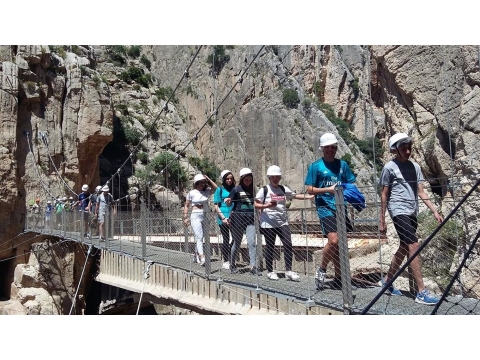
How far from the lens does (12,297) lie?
11.2 meters

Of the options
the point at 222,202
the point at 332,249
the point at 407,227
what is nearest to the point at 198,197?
the point at 222,202

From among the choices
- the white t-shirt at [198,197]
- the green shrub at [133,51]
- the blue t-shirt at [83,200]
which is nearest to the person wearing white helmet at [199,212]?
the white t-shirt at [198,197]

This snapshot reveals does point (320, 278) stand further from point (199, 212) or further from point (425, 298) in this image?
point (199, 212)

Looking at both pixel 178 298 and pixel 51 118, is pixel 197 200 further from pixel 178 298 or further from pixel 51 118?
pixel 51 118

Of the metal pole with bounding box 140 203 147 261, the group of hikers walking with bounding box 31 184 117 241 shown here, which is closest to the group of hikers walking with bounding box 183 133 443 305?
the metal pole with bounding box 140 203 147 261

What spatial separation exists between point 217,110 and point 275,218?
8912mm

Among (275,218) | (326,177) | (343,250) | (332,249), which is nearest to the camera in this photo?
(343,250)

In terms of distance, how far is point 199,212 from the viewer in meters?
4.04

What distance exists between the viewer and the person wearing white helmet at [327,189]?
274cm

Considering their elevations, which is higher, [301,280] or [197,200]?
[197,200]

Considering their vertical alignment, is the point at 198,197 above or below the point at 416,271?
above

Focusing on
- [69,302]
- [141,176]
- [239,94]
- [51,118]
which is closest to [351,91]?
[239,94]

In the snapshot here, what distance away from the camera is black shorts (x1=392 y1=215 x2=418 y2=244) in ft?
8.45

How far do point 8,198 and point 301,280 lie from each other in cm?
1014
